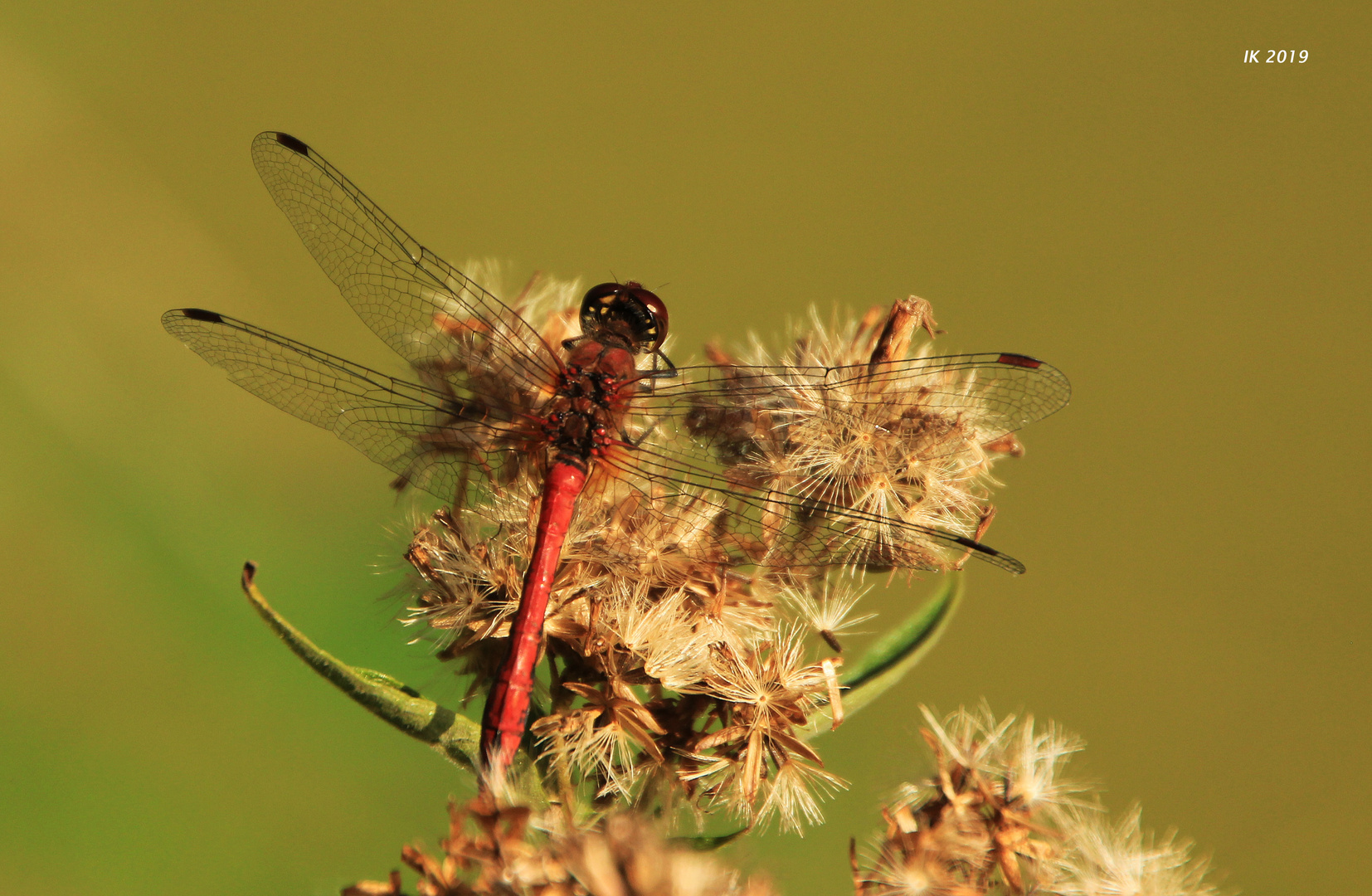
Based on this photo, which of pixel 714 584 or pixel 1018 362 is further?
pixel 1018 362

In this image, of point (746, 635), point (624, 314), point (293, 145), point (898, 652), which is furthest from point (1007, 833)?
point (293, 145)

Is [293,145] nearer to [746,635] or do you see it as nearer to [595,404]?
[595,404]

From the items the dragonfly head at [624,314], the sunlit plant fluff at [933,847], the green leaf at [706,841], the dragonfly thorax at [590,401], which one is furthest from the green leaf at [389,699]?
the dragonfly head at [624,314]

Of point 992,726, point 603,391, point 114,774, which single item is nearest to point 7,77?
point 114,774

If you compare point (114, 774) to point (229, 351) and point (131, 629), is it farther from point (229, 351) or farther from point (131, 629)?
point (229, 351)

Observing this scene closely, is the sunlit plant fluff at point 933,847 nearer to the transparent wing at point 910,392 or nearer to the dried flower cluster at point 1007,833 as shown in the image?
the dried flower cluster at point 1007,833

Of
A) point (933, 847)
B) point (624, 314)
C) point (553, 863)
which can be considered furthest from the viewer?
point (624, 314)

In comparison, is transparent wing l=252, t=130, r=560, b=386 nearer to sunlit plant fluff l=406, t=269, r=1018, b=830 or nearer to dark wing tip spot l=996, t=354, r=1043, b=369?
sunlit plant fluff l=406, t=269, r=1018, b=830
